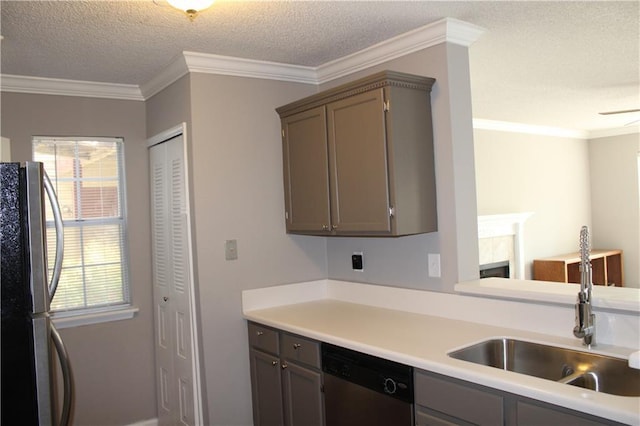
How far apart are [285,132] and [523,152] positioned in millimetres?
3946

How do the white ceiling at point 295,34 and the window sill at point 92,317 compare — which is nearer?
the white ceiling at point 295,34

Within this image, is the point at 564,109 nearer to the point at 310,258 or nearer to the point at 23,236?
the point at 310,258

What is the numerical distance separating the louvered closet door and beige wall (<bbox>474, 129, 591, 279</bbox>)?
3492 millimetres

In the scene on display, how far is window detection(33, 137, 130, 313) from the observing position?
3445 millimetres

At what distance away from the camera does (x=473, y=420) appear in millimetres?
1890

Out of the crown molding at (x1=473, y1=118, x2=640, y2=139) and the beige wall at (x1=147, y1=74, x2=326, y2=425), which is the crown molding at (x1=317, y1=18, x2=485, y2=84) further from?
the crown molding at (x1=473, y1=118, x2=640, y2=139)

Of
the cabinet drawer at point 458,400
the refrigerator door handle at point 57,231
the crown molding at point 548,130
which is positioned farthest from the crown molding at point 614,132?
the refrigerator door handle at point 57,231

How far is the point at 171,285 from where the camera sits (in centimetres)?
340

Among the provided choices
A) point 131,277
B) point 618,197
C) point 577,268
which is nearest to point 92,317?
point 131,277

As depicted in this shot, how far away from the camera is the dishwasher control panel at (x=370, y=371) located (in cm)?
214

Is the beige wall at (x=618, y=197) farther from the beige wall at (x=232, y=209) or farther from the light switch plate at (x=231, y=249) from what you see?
the light switch plate at (x=231, y=249)

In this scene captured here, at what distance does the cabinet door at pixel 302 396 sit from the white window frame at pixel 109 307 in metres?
1.36

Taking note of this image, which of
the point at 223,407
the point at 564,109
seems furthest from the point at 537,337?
the point at 564,109

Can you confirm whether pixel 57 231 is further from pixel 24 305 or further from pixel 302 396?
pixel 302 396
